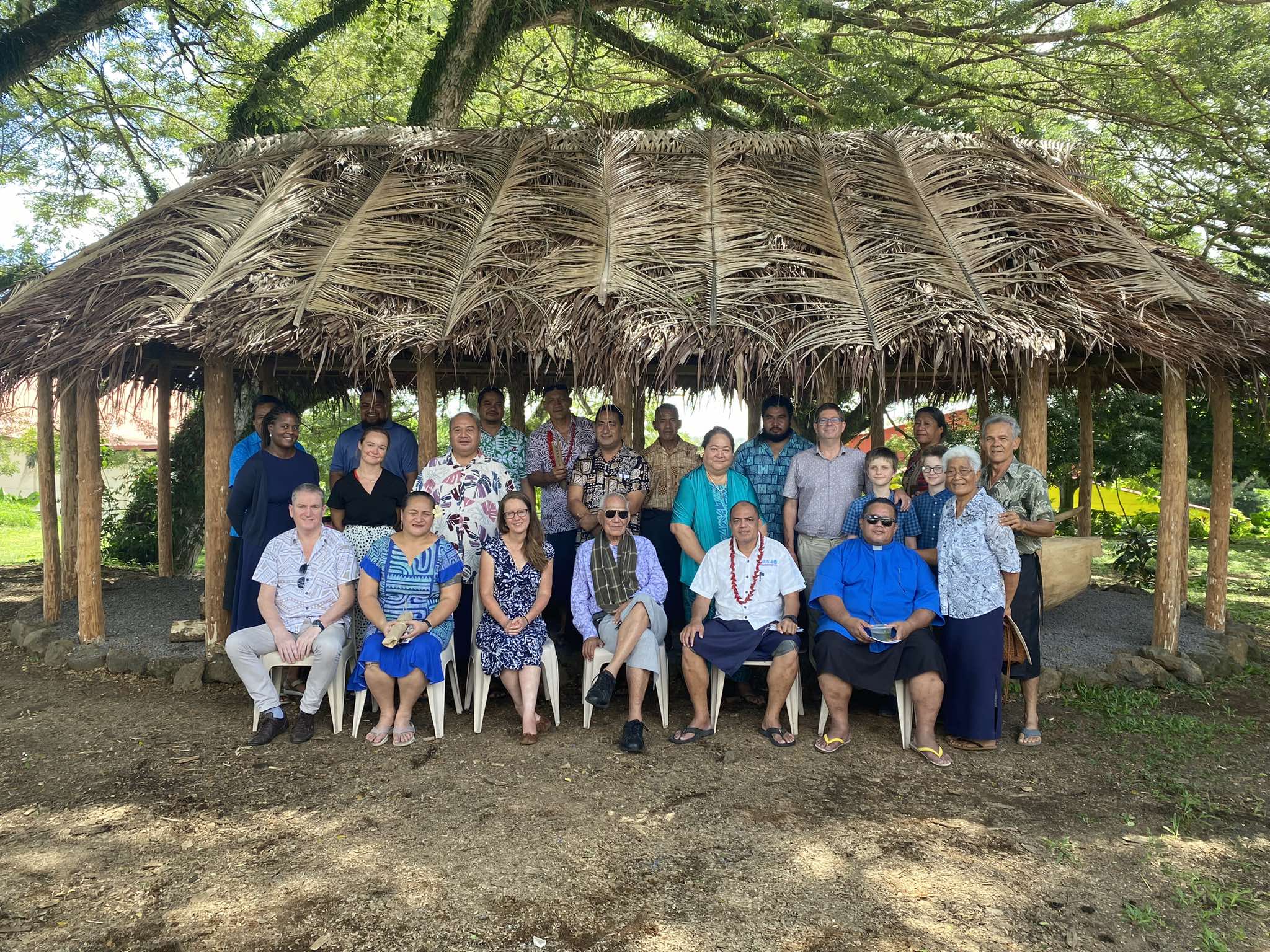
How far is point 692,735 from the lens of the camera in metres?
4.31

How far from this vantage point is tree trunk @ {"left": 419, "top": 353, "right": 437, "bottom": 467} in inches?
218

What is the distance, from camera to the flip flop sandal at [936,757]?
402cm

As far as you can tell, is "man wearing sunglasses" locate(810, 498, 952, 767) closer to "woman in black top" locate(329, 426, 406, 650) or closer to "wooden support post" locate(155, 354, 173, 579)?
"woman in black top" locate(329, 426, 406, 650)

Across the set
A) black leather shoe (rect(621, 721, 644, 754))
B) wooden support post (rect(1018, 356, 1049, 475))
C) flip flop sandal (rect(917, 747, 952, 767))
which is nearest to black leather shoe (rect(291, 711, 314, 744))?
black leather shoe (rect(621, 721, 644, 754))

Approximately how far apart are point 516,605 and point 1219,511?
5.55 meters

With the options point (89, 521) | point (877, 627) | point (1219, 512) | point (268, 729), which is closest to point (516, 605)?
point (268, 729)

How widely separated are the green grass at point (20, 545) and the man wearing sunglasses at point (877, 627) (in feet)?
32.2

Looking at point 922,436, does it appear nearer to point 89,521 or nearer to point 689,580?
point 689,580

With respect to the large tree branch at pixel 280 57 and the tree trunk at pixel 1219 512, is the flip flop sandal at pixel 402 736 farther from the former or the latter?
the large tree branch at pixel 280 57

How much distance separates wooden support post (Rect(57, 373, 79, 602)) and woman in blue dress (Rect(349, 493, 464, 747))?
10.1 ft

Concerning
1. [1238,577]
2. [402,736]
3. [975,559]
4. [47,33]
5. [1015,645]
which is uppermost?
[47,33]

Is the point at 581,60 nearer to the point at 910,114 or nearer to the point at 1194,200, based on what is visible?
the point at 910,114

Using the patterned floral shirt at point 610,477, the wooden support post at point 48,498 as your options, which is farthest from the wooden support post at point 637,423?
the wooden support post at point 48,498

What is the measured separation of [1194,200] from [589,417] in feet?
27.0
